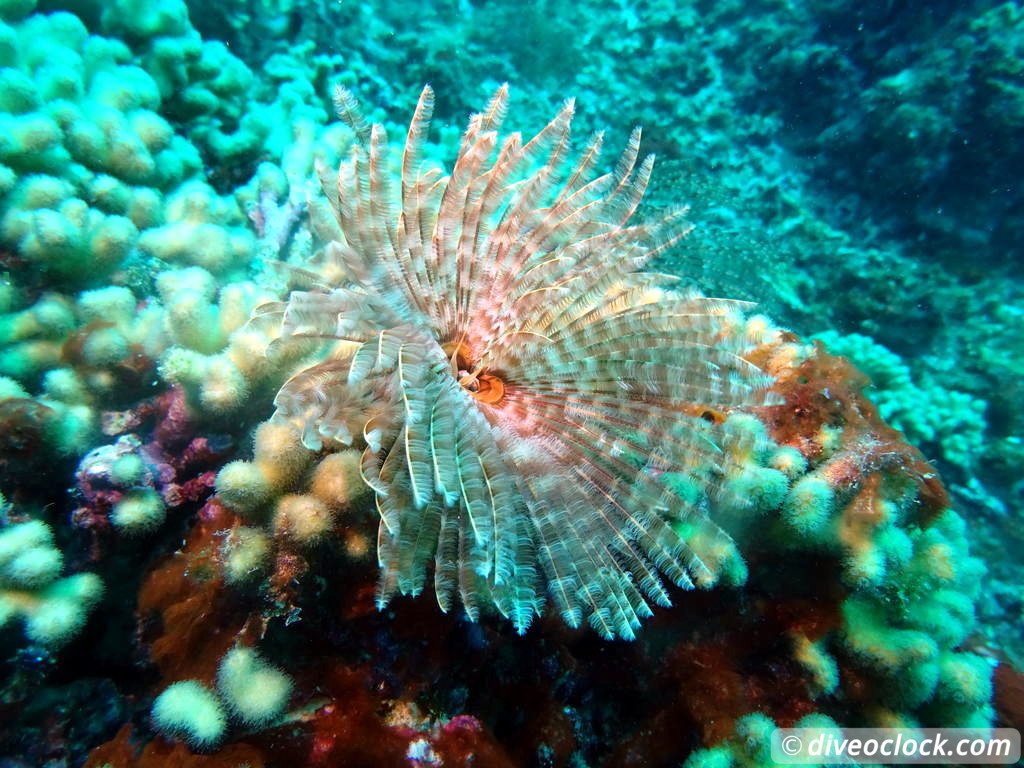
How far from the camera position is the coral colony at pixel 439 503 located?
2.64 metres

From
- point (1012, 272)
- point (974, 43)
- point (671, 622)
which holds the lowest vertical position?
point (671, 622)

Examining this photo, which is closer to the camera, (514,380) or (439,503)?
Answer: (439,503)

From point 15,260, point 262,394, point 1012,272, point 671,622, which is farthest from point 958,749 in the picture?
point 1012,272

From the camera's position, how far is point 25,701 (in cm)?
267

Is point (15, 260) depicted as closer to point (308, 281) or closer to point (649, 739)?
point (308, 281)

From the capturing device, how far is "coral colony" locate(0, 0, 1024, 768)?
264 cm

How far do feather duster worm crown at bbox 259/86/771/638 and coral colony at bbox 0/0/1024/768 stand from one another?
0.06 ft

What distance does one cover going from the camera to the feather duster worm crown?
2547 mm

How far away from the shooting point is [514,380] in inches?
128

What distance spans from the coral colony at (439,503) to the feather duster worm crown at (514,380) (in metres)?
0.02

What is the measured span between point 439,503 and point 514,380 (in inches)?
→ 37.6

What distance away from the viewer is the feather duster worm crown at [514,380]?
2.55 metres

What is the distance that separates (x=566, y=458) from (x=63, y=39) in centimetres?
631

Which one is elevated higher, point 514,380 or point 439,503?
point 514,380
